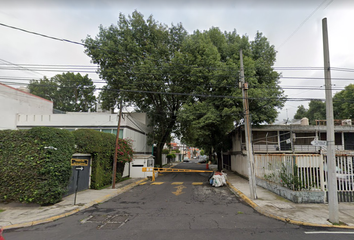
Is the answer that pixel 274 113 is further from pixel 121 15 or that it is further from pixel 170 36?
pixel 121 15

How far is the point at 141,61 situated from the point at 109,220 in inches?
769

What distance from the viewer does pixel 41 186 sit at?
9.16 meters

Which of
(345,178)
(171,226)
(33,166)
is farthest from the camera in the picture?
(345,178)

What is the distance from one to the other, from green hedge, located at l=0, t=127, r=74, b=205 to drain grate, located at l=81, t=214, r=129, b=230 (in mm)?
2734

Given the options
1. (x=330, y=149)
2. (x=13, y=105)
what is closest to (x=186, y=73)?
(x=330, y=149)

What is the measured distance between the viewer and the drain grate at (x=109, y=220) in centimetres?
688

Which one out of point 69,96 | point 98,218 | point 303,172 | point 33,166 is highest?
point 69,96

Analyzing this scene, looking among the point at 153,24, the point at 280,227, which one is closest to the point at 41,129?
the point at 280,227

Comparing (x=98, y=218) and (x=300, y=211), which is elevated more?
(x=300, y=211)

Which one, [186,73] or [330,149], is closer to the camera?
[330,149]

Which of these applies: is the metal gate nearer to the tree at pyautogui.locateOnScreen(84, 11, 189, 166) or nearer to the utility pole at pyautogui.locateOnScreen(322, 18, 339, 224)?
the utility pole at pyautogui.locateOnScreen(322, 18, 339, 224)

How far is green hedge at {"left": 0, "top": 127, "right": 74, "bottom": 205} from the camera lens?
919cm

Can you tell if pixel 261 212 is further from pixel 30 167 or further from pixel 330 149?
pixel 30 167

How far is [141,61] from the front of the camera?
24.3m
